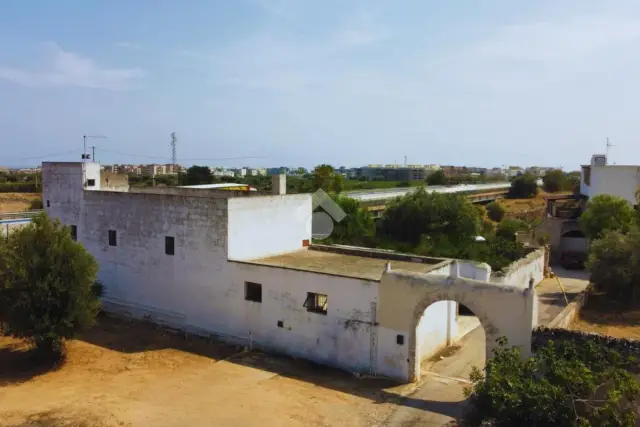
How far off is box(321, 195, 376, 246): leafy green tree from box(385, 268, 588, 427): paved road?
42.7 ft

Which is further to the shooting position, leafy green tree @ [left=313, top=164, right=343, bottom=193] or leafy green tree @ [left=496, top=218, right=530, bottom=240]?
leafy green tree @ [left=313, top=164, right=343, bottom=193]

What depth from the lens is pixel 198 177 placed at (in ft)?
213

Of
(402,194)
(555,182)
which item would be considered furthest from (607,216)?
(555,182)

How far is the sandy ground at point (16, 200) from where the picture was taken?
67056 mm

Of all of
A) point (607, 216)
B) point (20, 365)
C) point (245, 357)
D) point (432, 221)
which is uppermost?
point (607, 216)

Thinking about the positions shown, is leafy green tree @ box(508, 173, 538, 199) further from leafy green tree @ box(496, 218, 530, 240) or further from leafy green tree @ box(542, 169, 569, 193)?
leafy green tree @ box(496, 218, 530, 240)

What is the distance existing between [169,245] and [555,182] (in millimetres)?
70439

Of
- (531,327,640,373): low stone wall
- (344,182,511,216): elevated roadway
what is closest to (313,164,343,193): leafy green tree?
(344,182,511,216): elevated roadway

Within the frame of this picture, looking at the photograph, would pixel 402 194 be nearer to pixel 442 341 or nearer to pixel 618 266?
pixel 618 266

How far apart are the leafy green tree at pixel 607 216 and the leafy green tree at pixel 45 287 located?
2895 centimetres

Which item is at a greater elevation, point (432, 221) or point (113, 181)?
point (113, 181)

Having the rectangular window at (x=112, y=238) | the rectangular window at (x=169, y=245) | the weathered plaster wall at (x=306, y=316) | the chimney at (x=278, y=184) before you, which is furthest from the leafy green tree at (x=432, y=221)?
the rectangular window at (x=112, y=238)

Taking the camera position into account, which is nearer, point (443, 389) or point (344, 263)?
point (443, 389)

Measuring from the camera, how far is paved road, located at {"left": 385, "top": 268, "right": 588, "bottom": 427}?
13.2m
